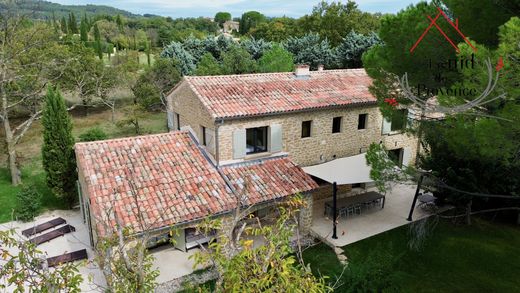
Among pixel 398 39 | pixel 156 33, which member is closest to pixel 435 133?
pixel 398 39

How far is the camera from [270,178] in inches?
687

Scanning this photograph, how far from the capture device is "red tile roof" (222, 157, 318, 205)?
16.5 meters

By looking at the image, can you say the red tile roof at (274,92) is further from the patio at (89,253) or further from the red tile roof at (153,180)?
the patio at (89,253)

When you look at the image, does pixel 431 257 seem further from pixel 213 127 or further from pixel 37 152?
pixel 37 152

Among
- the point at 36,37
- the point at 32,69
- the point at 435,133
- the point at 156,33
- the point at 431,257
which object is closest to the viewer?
the point at 435,133

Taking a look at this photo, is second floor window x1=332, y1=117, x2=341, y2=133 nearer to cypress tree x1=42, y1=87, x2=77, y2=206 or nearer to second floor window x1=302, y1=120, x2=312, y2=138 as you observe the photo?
second floor window x1=302, y1=120, x2=312, y2=138

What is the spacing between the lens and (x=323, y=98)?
66.2ft

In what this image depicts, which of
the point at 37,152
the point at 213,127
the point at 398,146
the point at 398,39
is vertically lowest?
the point at 37,152

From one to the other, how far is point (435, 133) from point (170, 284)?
11.2m

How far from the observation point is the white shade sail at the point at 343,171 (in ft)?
58.4

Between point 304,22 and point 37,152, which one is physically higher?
point 304,22

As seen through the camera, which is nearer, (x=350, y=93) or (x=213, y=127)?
(x=213, y=127)

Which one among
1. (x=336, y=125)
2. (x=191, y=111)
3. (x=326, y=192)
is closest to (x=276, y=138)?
(x=336, y=125)

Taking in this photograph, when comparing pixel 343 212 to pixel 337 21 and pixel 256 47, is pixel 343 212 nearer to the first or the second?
pixel 256 47
